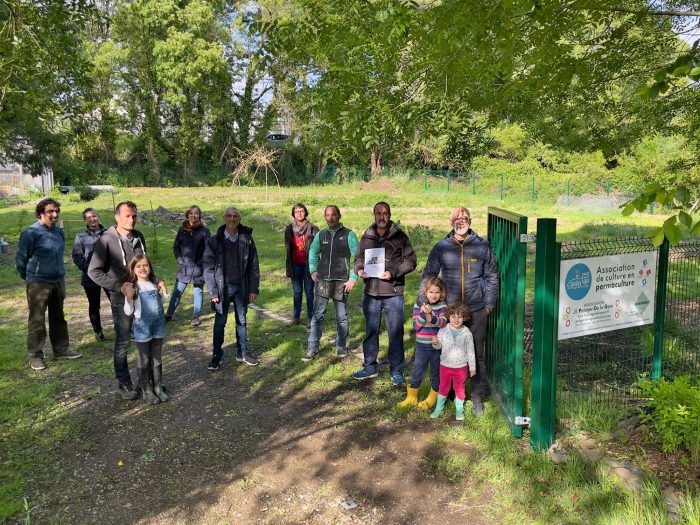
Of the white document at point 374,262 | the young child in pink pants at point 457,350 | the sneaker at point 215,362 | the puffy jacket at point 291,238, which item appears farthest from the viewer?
the puffy jacket at point 291,238

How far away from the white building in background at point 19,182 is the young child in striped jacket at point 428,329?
31930 millimetres

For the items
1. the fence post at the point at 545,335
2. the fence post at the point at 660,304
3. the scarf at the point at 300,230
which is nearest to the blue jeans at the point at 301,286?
the scarf at the point at 300,230

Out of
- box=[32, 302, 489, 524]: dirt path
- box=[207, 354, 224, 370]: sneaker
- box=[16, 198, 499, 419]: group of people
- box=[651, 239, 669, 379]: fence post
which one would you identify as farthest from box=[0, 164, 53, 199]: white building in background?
box=[651, 239, 669, 379]: fence post

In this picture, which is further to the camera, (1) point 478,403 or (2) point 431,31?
(2) point 431,31

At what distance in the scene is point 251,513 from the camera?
3.74 m

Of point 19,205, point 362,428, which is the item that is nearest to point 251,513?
point 362,428

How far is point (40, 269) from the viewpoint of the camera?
249 inches

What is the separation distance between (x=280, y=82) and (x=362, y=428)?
134ft

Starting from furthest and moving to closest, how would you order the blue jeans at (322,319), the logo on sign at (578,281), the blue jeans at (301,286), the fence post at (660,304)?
the blue jeans at (301,286) < the blue jeans at (322,319) < the fence post at (660,304) < the logo on sign at (578,281)

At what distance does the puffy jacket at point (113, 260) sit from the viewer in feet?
17.9

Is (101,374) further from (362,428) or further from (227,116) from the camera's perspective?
(227,116)

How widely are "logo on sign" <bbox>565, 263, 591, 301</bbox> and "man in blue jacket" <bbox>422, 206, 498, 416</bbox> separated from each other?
2.71ft

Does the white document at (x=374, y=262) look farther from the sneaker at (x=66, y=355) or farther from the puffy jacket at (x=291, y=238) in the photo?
the sneaker at (x=66, y=355)

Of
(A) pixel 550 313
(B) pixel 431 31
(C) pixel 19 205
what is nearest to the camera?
(A) pixel 550 313
